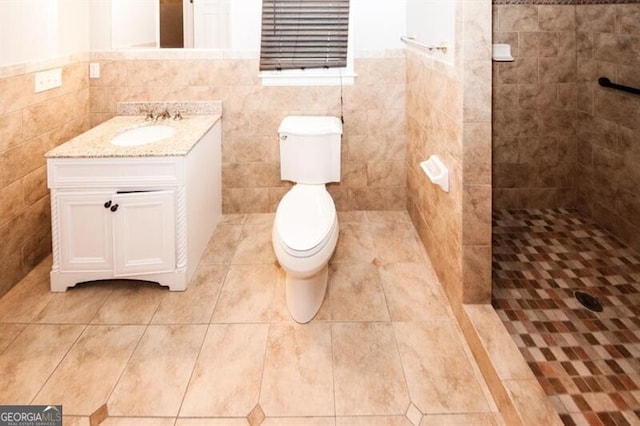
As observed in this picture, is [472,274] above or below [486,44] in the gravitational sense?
below

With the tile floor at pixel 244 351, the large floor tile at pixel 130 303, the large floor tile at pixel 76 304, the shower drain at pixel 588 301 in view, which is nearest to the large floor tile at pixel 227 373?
the tile floor at pixel 244 351

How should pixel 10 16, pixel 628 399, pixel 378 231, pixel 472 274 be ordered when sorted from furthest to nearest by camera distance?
1. pixel 378 231
2. pixel 10 16
3. pixel 472 274
4. pixel 628 399

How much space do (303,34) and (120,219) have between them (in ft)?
6.08

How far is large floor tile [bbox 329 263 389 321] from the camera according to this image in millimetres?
2365

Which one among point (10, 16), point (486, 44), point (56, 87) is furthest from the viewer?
point (56, 87)

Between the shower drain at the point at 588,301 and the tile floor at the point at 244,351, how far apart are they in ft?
2.18

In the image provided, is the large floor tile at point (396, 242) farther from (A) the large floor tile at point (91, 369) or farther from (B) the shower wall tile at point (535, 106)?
(A) the large floor tile at point (91, 369)

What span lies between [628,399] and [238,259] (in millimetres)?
→ 2120

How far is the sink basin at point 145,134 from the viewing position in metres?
2.94

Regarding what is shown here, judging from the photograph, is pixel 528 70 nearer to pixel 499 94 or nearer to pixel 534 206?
pixel 499 94

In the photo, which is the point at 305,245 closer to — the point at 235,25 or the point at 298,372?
the point at 298,372

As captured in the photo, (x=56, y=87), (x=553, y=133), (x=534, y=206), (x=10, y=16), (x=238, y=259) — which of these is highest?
(x=10, y=16)

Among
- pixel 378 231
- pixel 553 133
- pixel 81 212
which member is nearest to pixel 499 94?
pixel 553 133

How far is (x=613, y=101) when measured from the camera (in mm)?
3049
